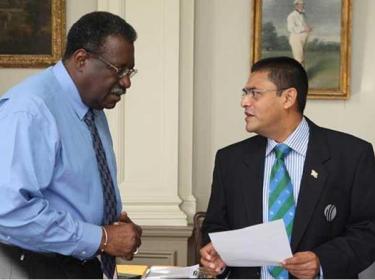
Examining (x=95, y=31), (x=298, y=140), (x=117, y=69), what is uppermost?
(x=95, y=31)

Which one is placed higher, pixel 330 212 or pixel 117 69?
pixel 117 69

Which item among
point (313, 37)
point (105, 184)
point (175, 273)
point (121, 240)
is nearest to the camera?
point (121, 240)

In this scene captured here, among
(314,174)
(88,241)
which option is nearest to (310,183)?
(314,174)

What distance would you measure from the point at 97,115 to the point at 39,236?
1.92 feet

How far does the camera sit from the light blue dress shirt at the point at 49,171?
5.93 ft

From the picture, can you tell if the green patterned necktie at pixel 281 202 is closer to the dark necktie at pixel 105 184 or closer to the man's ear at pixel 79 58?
the dark necktie at pixel 105 184

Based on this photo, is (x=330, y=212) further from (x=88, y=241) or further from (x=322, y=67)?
(x=322, y=67)

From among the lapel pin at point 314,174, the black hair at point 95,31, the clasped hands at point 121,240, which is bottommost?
the clasped hands at point 121,240

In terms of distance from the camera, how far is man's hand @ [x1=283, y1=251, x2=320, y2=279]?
231 cm

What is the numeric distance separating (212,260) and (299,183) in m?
0.46

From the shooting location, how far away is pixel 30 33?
468 cm

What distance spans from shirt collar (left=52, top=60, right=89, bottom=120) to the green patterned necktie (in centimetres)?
87

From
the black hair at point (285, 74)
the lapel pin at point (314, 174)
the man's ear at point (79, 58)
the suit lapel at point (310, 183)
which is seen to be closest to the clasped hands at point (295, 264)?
the suit lapel at point (310, 183)

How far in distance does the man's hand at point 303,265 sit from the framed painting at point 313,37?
237cm
